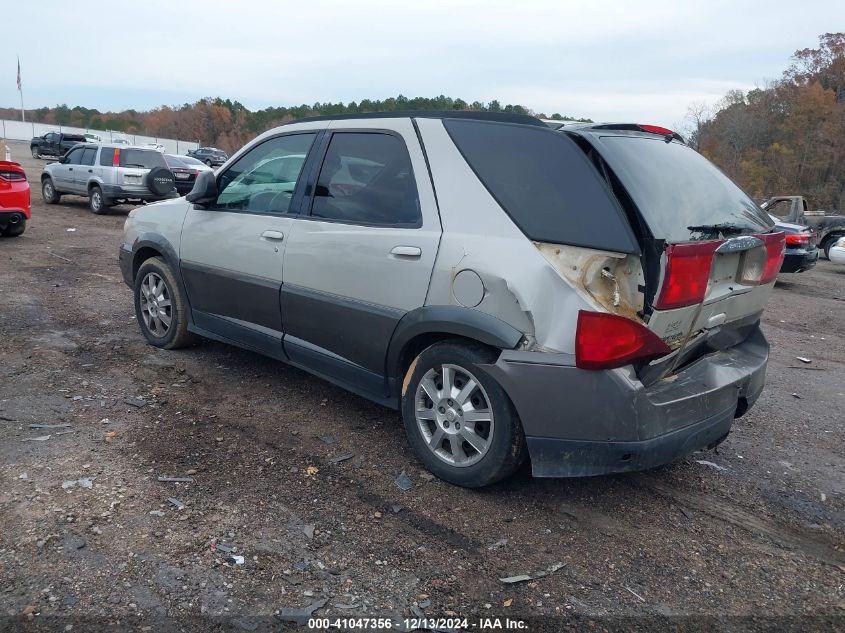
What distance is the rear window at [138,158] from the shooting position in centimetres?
1645

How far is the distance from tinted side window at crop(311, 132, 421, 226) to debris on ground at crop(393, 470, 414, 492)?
1390 mm

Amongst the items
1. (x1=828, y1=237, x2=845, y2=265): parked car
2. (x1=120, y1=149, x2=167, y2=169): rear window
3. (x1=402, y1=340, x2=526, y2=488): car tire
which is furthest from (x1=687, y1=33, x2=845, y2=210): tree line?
(x1=402, y1=340, x2=526, y2=488): car tire

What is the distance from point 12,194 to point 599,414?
10906mm

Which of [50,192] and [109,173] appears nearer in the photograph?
[109,173]

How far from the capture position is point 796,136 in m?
41.5

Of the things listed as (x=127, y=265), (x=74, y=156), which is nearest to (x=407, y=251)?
(x=127, y=265)

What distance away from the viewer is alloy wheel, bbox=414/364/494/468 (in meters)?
3.45

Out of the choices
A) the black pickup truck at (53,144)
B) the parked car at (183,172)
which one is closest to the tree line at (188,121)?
the black pickup truck at (53,144)

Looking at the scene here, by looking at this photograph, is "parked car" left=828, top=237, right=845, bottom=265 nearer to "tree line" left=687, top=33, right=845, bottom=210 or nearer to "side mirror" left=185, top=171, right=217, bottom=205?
"side mirror" left=185, top=171, right=217, bottom=205

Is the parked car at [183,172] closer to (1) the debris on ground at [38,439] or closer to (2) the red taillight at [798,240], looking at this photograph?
(2) the red taillight at [798,240]

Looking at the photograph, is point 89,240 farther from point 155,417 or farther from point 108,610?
point 108,610

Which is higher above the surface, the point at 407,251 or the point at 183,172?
the point at 407,251

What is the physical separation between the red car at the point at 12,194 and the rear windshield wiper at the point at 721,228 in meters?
10.8

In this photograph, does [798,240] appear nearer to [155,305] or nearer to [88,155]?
[155,305]
